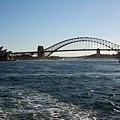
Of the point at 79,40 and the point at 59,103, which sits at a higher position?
the point at 79,40

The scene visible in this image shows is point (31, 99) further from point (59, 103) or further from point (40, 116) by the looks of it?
point (40, 116)

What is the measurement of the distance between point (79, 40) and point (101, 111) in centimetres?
16834

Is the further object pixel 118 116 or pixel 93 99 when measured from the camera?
pixel 93 99

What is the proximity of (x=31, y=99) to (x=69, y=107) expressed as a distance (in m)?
3.64

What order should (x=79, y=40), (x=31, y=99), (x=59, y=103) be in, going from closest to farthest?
(x=59, y=103) < (x=31, y=99) < (x=79, y=40)

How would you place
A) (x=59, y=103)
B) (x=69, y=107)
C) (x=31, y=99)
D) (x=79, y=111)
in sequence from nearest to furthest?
(x=79, y=111) < (x=69, y=107) < (x=59, y=103) < (x=31, y=99)

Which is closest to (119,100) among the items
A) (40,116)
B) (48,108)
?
(48,108)

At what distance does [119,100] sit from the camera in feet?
64.3

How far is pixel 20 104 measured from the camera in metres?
17.3

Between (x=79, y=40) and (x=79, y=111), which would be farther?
(x=79, y=40)

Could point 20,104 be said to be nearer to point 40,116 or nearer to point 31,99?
point 31,99

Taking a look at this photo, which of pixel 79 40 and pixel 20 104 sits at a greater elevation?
pixel 79 40

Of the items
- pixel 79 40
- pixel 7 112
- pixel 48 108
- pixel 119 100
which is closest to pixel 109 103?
pixel 119 100

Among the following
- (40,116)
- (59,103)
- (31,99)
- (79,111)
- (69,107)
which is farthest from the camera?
(31,99)
